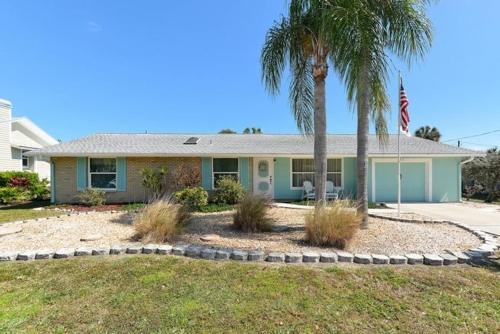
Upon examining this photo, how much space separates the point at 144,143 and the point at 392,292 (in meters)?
14.0

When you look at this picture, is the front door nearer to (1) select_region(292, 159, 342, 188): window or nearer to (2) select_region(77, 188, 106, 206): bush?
(1) select_region(292, 159, 342, 188): window

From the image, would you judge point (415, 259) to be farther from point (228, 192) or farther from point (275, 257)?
point (228, 192)

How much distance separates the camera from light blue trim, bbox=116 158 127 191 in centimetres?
1311

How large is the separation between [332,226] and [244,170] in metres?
8.60

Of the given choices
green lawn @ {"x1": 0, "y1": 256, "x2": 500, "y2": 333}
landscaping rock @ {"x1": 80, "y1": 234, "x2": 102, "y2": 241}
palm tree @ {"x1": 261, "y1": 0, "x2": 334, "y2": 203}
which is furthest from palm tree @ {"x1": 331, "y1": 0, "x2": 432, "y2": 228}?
landscaping rock @ {"x1": 80, "y1": 234, "x2": 102, "y2": 241}

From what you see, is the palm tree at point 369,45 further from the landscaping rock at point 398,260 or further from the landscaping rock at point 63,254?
the landscaping rock at point 63,254

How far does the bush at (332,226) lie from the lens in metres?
5.33

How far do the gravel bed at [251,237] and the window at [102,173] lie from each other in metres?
5.08

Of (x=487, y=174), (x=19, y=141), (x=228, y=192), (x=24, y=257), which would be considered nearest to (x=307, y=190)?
(x=228, y=192)

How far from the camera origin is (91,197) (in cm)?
1207

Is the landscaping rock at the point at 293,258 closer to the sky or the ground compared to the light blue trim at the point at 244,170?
closer to the ground

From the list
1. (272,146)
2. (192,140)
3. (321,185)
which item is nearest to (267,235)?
(321,185)

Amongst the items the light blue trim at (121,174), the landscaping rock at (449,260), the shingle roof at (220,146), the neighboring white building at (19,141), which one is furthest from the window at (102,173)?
the landscaping rock at (449,260)

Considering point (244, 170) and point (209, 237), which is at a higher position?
point (244, 170)
